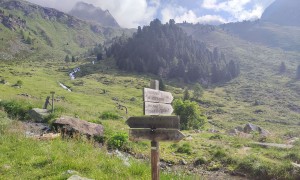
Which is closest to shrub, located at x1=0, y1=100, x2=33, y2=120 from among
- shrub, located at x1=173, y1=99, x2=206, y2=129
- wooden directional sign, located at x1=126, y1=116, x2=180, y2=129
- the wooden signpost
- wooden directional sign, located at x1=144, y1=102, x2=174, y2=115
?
wooden directional sign, located at x1=126, y1=116, x2=180, y2=129

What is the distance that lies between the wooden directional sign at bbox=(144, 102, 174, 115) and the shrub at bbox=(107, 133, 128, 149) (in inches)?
392

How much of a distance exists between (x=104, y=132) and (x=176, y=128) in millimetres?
12043

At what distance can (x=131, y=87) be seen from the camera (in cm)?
17425

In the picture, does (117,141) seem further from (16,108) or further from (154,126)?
(16,108)

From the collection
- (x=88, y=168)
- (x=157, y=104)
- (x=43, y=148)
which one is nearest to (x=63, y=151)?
(x=43, y=148)

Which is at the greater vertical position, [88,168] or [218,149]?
[88,168]

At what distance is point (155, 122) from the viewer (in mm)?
8852

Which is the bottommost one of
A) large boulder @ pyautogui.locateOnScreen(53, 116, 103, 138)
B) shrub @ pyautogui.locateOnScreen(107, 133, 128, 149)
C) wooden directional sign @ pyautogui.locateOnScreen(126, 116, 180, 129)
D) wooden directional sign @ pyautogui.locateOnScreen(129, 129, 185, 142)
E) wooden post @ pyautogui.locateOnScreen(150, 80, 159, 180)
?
shrub @ pyautogui.locateOnScreen(107, 133, 128, 149)

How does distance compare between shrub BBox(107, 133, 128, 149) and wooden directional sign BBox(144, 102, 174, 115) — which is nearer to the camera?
wooden directional sign BBox(144, 102, 174, 115)

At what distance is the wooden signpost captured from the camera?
8633 mm

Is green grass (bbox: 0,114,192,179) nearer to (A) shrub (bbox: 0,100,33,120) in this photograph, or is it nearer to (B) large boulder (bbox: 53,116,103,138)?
(B) large boulder (bbox: 53,116,103,138)

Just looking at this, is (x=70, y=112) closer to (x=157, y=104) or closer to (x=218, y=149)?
(x=218, y=149)

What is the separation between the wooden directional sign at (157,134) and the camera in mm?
8602

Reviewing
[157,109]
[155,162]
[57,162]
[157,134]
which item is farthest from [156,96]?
[57,162]
